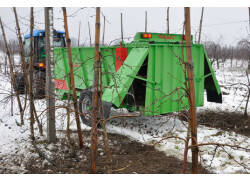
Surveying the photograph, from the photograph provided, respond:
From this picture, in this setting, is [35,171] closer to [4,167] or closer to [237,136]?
[4,167]

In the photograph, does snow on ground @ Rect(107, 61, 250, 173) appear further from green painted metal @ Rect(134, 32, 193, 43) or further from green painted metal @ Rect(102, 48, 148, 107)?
green painted metal @ Rect(134, 32, 193, 43)

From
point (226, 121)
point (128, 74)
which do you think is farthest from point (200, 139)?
point (128, 74)

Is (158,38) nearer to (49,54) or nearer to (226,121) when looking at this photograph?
(226,121)

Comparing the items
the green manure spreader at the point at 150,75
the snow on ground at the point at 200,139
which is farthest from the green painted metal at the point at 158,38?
the snow on ground at the point at 200,139

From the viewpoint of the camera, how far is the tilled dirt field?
3.58 metres

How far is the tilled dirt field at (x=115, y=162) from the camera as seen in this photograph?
3576 mm

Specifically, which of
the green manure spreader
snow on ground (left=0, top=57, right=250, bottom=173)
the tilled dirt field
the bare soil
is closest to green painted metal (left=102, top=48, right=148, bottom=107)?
the green manure spreader

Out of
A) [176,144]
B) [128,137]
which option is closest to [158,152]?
[176,144]

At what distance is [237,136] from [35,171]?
3999 mm

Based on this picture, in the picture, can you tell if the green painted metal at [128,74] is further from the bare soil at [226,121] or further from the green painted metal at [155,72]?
the bare soil at [226,121]

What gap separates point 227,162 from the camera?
396 cm

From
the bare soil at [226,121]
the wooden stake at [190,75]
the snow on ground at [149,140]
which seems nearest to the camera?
the wooden stake at [190,75]

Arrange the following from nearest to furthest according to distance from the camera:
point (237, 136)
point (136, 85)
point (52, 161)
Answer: point (52, 161) → point (237, 136) → point (136, 85)

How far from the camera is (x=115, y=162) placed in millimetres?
3859
